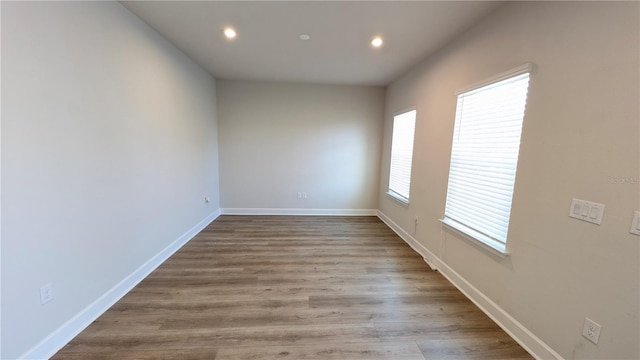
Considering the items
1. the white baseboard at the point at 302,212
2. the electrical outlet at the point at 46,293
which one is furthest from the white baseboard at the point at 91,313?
the white baseboard at the point at 302,212

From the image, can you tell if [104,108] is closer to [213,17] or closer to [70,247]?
[70,247]

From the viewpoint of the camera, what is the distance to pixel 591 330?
52.9 inches

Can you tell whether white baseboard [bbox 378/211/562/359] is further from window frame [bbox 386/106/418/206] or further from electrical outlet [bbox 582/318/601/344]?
window frame [bbox 386/106/418/206]

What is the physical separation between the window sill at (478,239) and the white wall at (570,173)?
0.07 m

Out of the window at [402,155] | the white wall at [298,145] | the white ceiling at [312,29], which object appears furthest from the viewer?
the white wall at [298,145]

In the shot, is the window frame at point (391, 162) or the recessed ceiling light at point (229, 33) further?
the window frame at point (391, 162)

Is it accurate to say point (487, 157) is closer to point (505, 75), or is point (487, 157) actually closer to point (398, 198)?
point (505, 75)

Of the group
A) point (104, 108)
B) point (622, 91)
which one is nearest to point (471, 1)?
point (622, 91)

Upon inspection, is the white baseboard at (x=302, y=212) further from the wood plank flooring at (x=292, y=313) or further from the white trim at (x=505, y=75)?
the white trim at (x=505, y=75)

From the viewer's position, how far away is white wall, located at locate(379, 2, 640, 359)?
120cm

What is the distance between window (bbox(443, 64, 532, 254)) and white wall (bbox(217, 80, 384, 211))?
2402 millimetres

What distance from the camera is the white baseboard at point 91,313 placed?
1488mm

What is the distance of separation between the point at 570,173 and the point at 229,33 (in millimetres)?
3121

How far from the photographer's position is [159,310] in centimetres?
197
